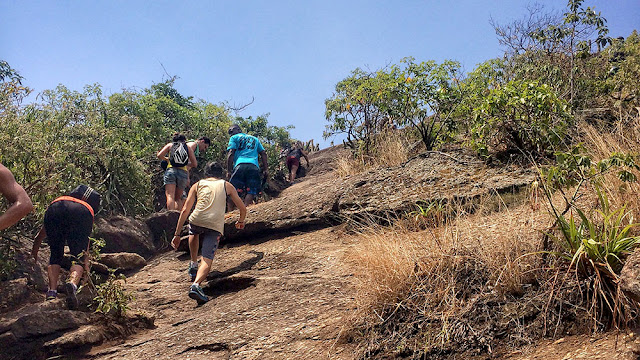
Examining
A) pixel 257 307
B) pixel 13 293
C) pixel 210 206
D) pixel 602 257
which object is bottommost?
pixel 257 307

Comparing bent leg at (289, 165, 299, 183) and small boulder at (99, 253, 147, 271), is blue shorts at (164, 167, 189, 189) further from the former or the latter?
bent leg at (289, 165, 299, 183)

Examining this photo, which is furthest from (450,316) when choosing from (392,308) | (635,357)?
(635,357)

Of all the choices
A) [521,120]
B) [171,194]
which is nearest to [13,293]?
[171,194]

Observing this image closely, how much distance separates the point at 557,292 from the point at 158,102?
1381 centimetres

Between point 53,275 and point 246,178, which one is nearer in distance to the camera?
point 53,275

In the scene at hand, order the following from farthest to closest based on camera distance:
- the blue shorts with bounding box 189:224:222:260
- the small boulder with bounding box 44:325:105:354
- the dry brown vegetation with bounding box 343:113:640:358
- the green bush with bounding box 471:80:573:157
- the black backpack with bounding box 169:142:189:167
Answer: the black backpack with bounding box 169:142:189:167
the green bush with bounding box 471:80:573:157
the blue shorts with bounding box 189:224:222:260
the small boulder with bounding box 44:325:105:354
the dry brown vegetation with bounding box 343:113:640:358

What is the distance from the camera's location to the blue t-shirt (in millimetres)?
9830

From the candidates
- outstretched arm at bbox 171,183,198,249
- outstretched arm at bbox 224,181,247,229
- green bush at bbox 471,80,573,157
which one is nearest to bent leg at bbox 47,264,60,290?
outstretched arm at bbox 171,183,198,249

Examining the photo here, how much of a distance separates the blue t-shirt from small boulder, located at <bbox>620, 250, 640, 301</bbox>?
24.2 feet

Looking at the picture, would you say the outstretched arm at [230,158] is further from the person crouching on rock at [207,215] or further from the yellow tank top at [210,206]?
the yellow tank top at [210,206]

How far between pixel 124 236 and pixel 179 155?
1.87 metres

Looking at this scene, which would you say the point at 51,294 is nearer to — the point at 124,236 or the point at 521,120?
the point at 124,236

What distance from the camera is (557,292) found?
347cm

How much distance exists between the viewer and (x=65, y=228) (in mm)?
6391
